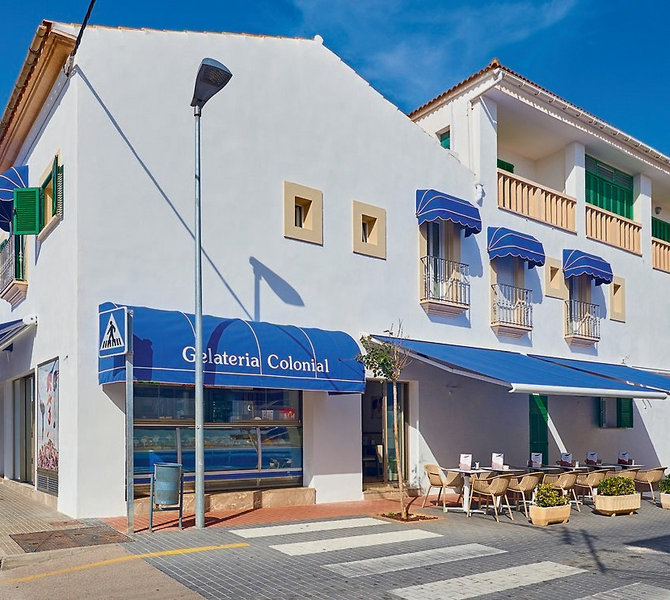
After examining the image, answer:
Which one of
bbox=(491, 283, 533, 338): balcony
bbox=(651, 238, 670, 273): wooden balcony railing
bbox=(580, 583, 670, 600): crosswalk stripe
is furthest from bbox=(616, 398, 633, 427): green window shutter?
bbox=(580, 583, 670, 600): crosswalk stripe

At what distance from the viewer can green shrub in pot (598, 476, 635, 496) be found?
1463cm

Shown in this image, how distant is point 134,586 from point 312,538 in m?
3.50

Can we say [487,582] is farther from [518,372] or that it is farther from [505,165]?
[505,165]

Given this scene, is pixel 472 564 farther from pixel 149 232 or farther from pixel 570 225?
pixel 570 225

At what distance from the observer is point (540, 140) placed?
22.3 m

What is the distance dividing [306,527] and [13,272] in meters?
9.74

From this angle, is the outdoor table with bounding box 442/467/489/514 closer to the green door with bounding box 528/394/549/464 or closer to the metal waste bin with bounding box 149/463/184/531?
the metal waste bin with bounding box 149/463/184/531

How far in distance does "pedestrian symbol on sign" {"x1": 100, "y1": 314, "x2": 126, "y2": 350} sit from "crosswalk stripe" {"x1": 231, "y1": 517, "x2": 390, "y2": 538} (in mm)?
3377

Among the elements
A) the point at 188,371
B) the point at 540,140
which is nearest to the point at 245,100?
the point at 188,371

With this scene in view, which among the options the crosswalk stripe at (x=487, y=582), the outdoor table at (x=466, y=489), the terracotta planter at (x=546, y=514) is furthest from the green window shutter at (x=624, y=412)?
the crosswalk stripe at (x=487, y=582)

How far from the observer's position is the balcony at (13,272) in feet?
54.5

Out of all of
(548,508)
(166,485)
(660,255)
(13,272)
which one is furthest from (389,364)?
(660,255)

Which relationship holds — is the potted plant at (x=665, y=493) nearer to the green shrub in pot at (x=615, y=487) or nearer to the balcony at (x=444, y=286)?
the green shrub in pot at (x=615, y=487)

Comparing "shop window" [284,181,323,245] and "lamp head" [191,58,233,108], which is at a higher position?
"lamp head" [191,58,233,108]
